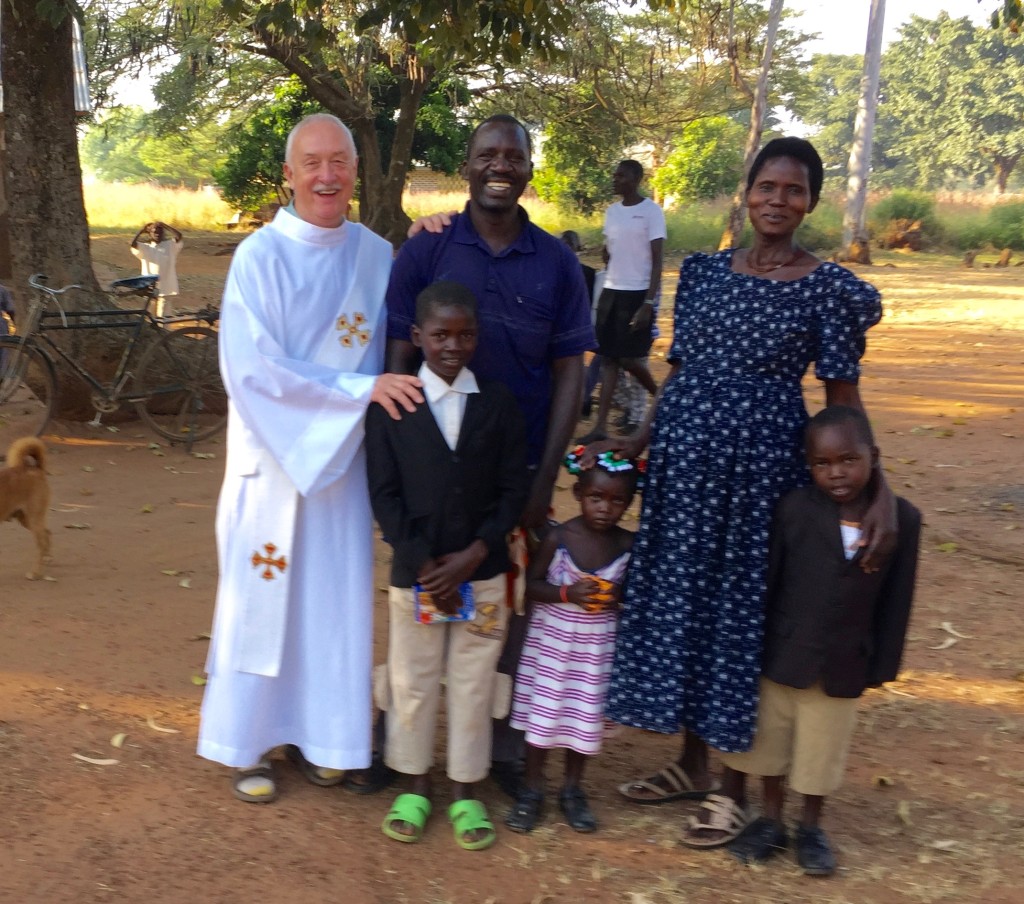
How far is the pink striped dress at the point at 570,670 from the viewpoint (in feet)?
11.0

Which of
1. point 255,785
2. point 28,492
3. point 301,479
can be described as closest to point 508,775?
point 255,785

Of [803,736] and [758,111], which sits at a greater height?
[758,111]

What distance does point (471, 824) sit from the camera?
10.7 ft

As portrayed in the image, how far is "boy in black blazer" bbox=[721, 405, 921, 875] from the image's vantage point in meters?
3.05

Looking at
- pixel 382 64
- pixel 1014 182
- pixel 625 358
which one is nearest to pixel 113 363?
pixel 625 358

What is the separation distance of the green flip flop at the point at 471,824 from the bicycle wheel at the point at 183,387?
5.39 meters

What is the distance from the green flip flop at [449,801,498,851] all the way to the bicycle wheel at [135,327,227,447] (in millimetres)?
5389

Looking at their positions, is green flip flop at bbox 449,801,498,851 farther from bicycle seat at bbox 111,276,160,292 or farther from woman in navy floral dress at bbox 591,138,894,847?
bicycle seat at bbox 111,276,160,292

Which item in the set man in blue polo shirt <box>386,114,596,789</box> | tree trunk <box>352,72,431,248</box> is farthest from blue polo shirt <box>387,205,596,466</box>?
tree trunk <box>352,72,431,248</box>

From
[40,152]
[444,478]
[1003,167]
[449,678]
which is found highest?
[1003,167]

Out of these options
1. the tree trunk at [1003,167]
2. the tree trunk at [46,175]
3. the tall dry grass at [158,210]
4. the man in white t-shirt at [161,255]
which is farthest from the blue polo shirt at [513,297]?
the tree trunk at [1003,167]

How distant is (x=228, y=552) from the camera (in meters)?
3.36

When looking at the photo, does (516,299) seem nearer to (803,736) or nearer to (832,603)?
(832,603)

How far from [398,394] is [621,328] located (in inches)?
220
